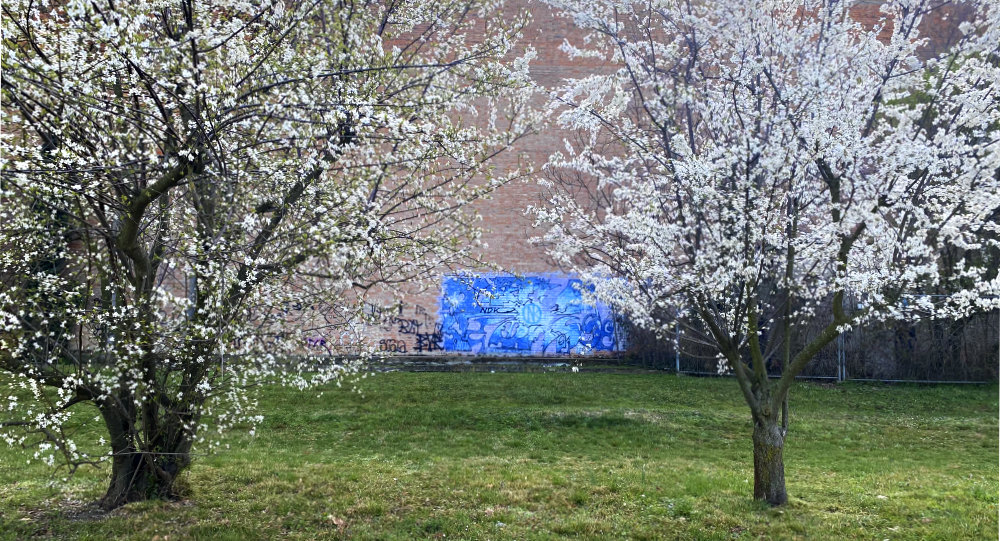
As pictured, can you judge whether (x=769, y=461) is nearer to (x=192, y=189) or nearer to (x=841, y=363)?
(x=192, y=189)

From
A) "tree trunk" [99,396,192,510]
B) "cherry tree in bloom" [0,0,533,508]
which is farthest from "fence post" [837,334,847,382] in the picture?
"tree trunk" [99,396,192,510]

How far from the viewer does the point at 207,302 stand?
16.4 feet

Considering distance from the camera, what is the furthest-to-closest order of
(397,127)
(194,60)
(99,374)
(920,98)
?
1. (920,98)
2. (99,374)
3. (397,127)
4. (194,60)

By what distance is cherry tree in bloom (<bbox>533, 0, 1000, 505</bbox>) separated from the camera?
5.93 metres

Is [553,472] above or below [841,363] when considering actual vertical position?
below

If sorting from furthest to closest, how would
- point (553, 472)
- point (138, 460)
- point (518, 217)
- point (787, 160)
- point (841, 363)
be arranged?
point (518, 217) < point (841, 363) < point (553, 472) < point (138, 460) < point (787, 160)

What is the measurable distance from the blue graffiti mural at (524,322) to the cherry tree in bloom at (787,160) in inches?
480

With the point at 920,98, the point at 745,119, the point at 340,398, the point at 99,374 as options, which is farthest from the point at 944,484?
the point at 340,398

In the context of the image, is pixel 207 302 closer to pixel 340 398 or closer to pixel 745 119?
pixel 745 119

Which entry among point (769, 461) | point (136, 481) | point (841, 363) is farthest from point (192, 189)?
point (841, 363)

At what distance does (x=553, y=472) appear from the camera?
833 centimetres

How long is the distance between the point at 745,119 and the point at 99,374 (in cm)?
571

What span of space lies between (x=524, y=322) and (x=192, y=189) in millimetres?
14951

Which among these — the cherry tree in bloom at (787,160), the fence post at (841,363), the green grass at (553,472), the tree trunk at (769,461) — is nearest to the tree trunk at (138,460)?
the green grass at (553,472)
